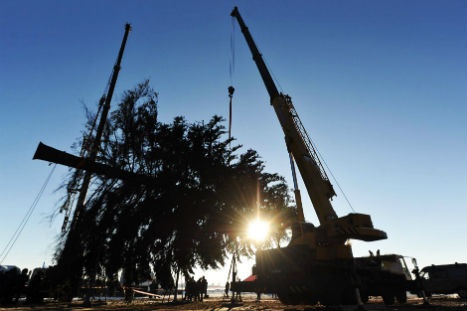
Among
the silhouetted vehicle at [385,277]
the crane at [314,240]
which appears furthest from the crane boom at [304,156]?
the silhouetted vehicle at [385,277]

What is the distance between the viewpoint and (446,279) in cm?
1447

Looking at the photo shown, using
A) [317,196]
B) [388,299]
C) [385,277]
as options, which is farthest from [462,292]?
[317,196]

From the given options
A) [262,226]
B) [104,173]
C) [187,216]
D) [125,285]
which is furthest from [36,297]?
[262,226]

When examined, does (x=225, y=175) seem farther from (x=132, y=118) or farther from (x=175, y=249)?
(x=132, y=118)

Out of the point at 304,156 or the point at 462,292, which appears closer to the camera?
the point at 304,156

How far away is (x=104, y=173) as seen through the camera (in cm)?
1441

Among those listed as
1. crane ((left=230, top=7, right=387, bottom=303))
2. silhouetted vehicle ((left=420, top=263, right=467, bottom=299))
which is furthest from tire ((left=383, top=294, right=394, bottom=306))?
silhouetted vehicle ((left=420, top=263, right=467, bottom=299))

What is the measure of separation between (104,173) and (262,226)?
10313 mm

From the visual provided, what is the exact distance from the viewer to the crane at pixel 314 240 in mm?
7906

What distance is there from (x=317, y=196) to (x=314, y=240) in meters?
1.73

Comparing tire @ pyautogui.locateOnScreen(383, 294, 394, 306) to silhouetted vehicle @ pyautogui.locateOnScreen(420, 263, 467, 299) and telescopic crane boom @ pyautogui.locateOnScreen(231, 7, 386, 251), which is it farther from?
silhouetted vehicle @ pyautogui.locateOnScreen(420, 263, 467, 299)

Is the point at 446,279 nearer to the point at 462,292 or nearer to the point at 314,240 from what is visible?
the point at 462,292

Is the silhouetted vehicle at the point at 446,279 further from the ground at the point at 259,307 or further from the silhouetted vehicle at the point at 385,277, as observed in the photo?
the silhouetted vehicle at the point at 385,277

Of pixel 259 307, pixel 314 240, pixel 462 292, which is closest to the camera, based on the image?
pixel 314 240
